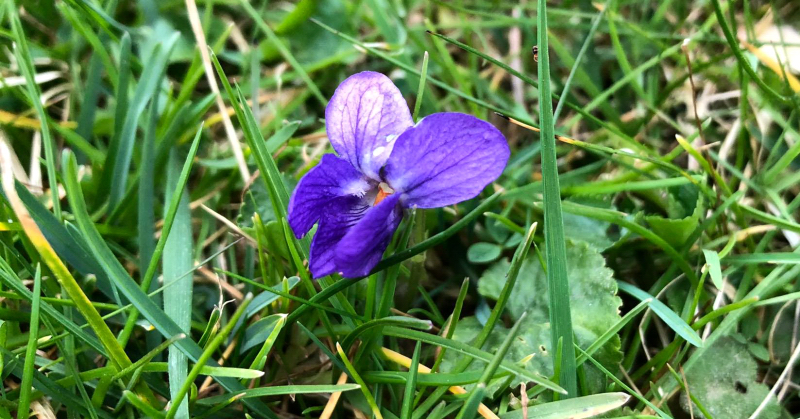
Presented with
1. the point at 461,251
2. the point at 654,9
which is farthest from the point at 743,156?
the point at 461,251

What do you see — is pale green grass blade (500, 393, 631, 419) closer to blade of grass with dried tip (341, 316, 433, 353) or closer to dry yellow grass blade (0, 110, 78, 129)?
blade of grass with dried tip (341, 316, 433, 353)

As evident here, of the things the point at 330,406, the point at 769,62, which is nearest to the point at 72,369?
the point at 330,406

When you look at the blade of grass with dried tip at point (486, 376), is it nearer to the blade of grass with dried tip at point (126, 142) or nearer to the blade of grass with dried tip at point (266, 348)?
the blade of grass with dried tip at point (266, 348)

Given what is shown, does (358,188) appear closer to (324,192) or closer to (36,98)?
(324,192)

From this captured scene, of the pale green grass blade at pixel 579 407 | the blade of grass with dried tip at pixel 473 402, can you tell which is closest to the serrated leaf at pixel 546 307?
the pale green grass blade at pixel 579 407

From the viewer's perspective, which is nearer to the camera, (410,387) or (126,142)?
(410,387)

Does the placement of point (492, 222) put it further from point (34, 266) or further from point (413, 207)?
point (34, 266)
